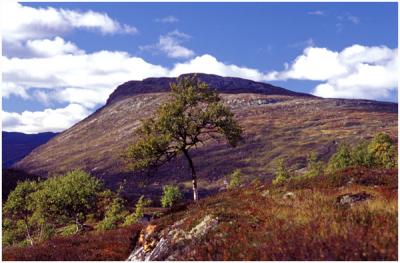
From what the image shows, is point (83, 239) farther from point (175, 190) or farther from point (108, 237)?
point (175, 190)

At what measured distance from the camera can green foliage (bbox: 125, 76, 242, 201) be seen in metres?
37.7

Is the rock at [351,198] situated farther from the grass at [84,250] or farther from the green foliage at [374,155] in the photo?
the green foliage at [374,155]

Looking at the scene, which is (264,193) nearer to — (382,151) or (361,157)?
(382,151)

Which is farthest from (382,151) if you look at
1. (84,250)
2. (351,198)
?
(84,250)

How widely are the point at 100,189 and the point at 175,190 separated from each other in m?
50.3

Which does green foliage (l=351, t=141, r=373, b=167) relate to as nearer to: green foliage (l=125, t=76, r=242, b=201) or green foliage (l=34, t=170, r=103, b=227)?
green foliage (l=34, t=170, r=103, b=227)

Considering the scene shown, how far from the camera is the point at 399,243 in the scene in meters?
10.5

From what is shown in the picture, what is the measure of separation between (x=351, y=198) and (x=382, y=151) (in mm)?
77194

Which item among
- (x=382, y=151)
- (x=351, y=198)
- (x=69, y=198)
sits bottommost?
(x=69, y=198)

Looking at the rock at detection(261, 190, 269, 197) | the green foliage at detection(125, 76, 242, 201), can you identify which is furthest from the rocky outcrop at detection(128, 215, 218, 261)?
the green foliage at detection(125, 76, 242, 201)

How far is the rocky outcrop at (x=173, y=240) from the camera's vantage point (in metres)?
16.5

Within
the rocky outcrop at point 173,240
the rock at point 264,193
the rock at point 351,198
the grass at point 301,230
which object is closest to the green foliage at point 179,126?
the rock at point 264,193

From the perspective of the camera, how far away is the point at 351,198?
1891cm

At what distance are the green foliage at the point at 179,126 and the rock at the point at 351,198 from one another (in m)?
18.9
